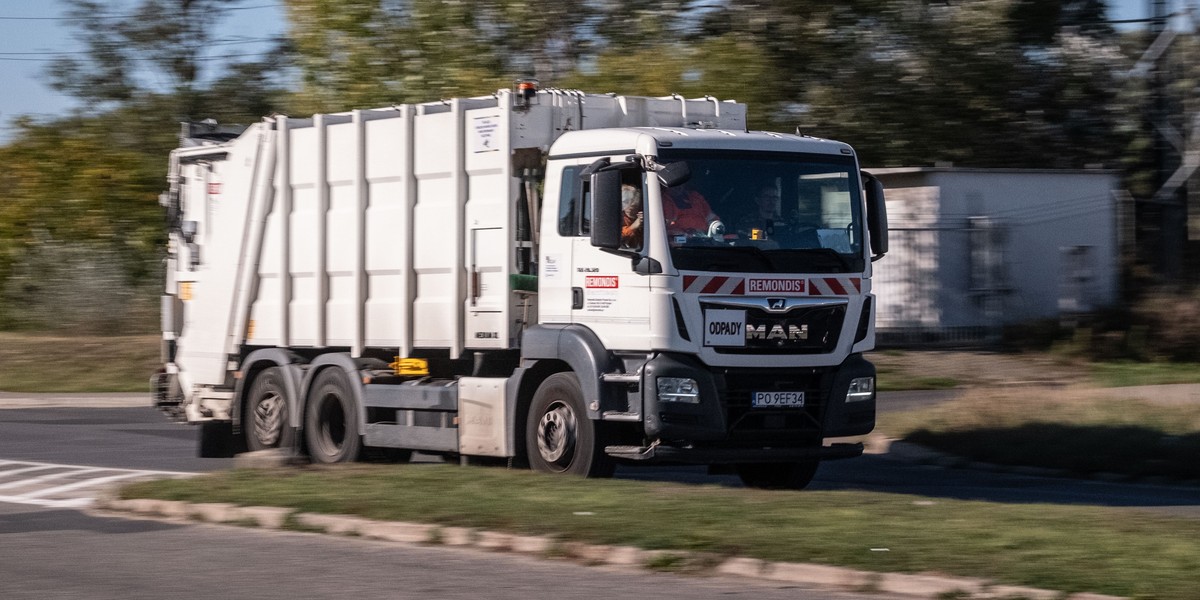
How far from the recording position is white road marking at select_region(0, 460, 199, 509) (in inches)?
503

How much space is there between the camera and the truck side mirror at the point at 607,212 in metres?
12.0

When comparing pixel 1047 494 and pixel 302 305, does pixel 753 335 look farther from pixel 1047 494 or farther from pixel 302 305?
pixel 302 305

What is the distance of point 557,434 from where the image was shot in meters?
12.8

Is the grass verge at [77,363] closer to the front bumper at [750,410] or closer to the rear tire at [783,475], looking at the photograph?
the rear tire at [783,475]

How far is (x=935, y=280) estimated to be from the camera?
95.7 feet

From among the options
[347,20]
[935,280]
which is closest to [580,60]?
[347,20]

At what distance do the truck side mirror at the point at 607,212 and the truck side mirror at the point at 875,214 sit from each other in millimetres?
2325

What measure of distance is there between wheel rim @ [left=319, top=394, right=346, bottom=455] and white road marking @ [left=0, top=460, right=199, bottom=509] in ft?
4.31

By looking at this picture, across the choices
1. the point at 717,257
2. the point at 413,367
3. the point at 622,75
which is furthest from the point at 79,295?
the point at 717,257

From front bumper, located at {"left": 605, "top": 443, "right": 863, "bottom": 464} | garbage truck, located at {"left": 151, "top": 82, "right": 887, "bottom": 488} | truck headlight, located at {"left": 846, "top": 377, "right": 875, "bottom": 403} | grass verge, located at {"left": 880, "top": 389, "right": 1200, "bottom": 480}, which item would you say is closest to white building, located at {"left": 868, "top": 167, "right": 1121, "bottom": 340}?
grass verge, located at {"left": 880, "top": 389, "right": 1200, "bottom": 480}

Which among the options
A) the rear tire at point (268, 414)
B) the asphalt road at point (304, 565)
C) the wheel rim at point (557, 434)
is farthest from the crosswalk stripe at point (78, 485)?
the wheel rim at point (557, 434)

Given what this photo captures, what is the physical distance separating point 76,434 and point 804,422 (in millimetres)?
10605

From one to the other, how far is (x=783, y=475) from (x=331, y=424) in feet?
14.3

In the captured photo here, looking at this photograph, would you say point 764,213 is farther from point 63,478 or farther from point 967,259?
point 967,259
